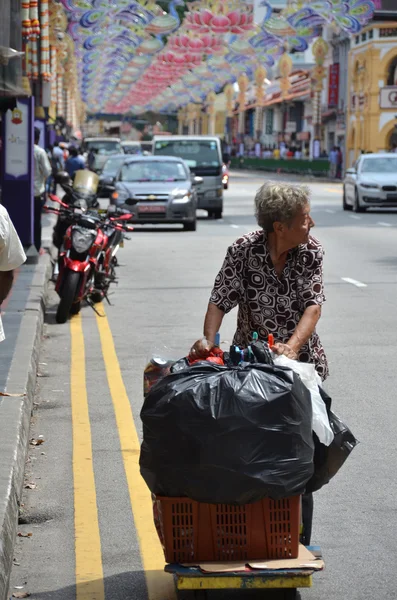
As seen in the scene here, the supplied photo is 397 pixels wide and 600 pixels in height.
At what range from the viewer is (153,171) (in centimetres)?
2802

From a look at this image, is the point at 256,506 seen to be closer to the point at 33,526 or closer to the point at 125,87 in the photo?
the point at 33,526

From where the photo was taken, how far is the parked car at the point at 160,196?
2650 cm

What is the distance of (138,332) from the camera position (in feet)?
40.1

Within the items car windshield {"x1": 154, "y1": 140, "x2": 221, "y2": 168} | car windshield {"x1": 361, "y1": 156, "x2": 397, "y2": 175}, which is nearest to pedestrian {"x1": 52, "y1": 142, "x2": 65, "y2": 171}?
car windshield {"x1": 154, "y1": 140, "x2": 221, "y2": 168}

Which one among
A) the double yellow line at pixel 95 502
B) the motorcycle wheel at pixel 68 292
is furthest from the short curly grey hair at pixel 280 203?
the motorcycle wheel at pixel 68 292

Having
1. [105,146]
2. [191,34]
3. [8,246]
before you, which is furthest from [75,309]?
[105,146]

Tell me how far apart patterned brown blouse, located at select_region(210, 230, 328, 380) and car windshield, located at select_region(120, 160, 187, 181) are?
73.4ft

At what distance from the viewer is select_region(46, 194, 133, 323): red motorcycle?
12914 millimetres

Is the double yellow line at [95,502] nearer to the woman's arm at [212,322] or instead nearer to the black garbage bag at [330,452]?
the black garbage bag at [330,452]

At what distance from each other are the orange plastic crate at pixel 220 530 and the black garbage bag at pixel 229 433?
8 cm

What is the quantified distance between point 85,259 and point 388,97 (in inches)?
2257

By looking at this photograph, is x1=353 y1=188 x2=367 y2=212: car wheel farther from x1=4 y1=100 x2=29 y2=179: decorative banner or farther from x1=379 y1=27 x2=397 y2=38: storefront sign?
x1=379 y1=27 x2=397 y2=38: storefront sign

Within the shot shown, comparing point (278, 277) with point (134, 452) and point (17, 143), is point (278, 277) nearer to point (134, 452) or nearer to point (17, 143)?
point (134, 452)

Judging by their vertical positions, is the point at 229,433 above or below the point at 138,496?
above
